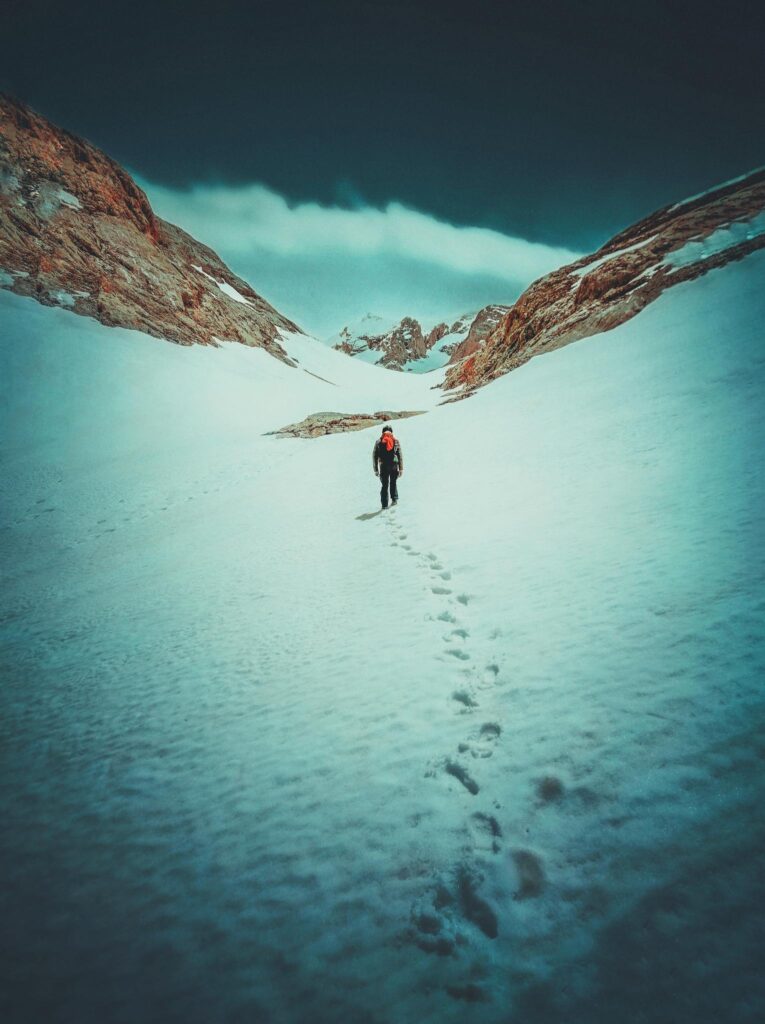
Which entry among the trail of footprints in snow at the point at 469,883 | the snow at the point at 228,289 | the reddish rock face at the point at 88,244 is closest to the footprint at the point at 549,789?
the trail of footprints in snow at the point at 469,883

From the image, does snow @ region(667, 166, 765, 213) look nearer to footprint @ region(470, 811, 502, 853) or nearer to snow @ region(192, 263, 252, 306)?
footprint @ region(470, 811, 502, 853)

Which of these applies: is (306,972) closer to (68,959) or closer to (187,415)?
(68,959)

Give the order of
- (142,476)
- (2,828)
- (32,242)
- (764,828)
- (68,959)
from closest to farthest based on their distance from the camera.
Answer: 1. (764,828)
2. (68,959)
3. (2,828)
4. (142,476)
5. (32,242)

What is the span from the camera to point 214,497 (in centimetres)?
1406

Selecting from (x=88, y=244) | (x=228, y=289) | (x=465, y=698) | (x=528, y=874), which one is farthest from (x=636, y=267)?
(x=228, y=289)

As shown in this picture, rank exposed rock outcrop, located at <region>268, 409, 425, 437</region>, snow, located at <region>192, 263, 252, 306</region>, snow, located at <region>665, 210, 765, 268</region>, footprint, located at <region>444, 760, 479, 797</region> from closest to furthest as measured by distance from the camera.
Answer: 1. footprint, located at <region>444, 760, 479, 797</region>
2. snow, located at <region>665, 210, 765, 268</region>
3. exposed rock outcrop, located at <region>268, 409, 425, 437</region>
4. snow, located at <region>192, 263, 252, 306</region>

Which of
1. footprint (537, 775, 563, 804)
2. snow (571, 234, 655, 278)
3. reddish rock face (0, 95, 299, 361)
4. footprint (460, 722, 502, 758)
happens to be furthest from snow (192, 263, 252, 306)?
footprint (537, 775, 563, 804)

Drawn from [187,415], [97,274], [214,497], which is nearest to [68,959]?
[214,497]

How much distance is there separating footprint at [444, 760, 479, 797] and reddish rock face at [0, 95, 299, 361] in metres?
42.8

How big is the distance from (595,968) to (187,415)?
2985 cm

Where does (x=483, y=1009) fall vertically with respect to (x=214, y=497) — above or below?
below

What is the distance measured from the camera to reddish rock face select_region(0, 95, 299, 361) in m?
34.5

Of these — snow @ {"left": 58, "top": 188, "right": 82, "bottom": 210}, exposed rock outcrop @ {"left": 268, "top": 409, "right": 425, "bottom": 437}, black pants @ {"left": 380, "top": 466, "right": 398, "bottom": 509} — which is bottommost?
black pants @ {"left": 380, "top": 466, "right": 398, "bottom": 509}

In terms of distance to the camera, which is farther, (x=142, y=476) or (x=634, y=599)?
(x=142, y=476)
